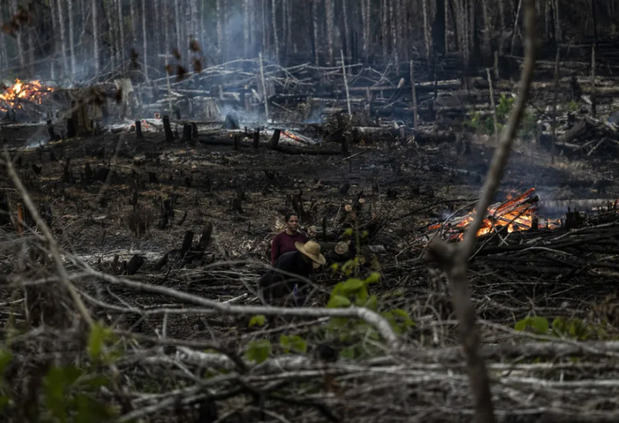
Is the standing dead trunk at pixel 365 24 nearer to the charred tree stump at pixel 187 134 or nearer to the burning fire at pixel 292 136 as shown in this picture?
the burning fire at pixel 292 136

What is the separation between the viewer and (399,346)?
3959 millimetres

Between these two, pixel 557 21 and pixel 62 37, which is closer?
pixel 557 21

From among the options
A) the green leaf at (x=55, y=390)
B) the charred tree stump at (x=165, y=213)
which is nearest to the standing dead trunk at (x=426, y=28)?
the charred tree stump at (x=165, y=213)

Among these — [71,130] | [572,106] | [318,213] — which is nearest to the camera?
[318,213]

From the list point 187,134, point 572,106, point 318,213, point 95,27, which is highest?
point 95,27

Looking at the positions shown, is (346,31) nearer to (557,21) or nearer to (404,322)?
(557,21)

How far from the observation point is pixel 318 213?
12.8 meters

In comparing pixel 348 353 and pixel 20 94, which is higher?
pixel 20 94

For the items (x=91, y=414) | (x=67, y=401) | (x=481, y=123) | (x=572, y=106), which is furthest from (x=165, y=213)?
(x=572, y=106)

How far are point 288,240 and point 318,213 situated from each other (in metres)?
5.17

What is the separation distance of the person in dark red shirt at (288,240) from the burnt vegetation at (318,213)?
49 cm

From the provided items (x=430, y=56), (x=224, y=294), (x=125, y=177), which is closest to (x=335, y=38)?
(x=430, y=56)

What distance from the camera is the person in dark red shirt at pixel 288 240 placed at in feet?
24.9

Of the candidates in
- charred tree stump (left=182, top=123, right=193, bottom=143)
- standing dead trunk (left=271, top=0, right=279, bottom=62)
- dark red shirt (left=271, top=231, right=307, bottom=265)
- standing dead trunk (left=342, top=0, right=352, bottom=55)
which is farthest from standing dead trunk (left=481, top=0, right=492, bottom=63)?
dark red shirt (left=271, top=231, right=307, bottom=265)
